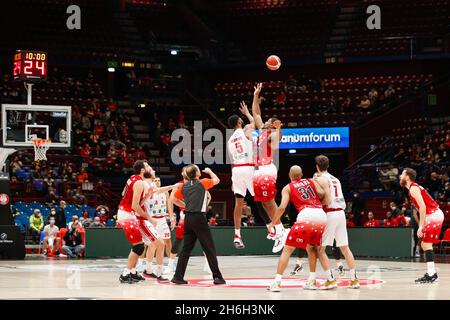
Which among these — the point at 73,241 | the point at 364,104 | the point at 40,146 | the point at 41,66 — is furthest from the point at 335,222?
the point at 364,104

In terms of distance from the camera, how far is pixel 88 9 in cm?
4112

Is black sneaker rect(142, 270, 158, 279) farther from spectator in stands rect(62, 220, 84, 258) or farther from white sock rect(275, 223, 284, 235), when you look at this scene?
spectator in stands rect(62, 220, 84, 258)

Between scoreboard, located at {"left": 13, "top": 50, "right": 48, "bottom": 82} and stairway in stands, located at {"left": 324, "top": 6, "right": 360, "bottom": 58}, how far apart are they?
16718 mm

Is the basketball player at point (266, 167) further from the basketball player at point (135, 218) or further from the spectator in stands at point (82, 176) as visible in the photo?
the spectator in stands at point (82, 176)

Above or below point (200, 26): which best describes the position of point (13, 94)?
below

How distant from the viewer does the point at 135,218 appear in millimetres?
15297

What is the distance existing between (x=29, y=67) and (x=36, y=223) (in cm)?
634

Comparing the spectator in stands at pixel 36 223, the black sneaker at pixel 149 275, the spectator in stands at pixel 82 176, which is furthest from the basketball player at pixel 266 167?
the spectator in stands at pixel 82 176

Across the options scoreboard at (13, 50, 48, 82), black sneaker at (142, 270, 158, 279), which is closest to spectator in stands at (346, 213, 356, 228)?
scoreboard at (13, 50, 48, 82)

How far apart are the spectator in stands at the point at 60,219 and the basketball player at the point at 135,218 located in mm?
13652

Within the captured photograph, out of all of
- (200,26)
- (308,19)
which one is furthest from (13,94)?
(308,19)

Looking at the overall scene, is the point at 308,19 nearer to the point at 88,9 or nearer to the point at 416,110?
the point at 416,110

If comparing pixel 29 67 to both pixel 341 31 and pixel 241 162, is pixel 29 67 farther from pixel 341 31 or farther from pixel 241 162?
pixel 341 31
